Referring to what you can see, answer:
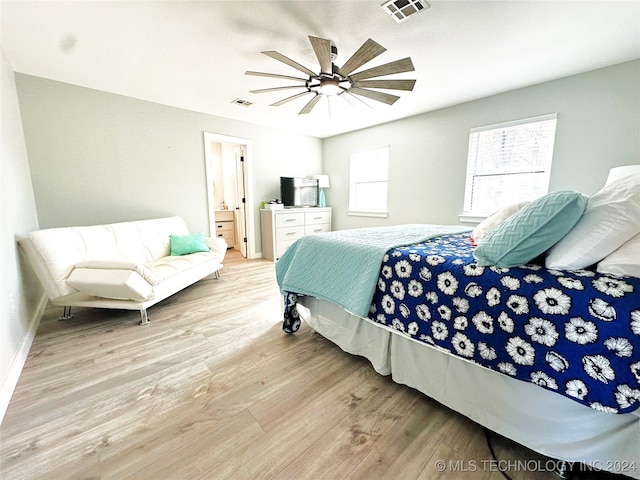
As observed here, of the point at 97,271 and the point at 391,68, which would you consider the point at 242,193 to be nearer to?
the point at 97,271

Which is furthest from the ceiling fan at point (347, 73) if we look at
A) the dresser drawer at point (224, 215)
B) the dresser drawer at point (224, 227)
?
the dresser drawer at point (224, 227)

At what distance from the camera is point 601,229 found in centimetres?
96

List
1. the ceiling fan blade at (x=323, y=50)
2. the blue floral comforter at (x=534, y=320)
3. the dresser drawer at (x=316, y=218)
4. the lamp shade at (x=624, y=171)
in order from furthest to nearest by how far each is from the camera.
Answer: the dresser drawer at (x=316, y=218) < the lamp shade at (x=624, y=171) < the ceiling fan blade at (x=323, y=50) < the blue floral comforter at (x=534, y=320)

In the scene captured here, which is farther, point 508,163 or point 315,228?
point 315,228

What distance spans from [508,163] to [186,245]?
14.1 ft

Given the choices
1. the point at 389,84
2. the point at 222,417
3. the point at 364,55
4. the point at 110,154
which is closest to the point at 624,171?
the point at 389,84

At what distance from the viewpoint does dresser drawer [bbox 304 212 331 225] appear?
5.00 meters

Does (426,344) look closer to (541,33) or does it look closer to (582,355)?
(582,355)

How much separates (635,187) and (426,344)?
3.48 ft

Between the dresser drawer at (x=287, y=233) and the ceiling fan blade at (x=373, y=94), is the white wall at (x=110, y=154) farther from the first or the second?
the ceiling fan blade at (x=373, y=94)

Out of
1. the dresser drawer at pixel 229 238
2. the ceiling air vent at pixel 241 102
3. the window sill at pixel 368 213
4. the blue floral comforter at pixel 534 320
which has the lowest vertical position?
the dresser drawer at pixel 229 238

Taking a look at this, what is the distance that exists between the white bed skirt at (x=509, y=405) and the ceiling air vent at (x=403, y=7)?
83.6 inches

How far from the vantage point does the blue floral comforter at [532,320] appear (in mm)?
821

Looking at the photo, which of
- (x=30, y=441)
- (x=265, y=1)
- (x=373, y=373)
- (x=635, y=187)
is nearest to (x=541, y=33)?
(x=635, y=187)
